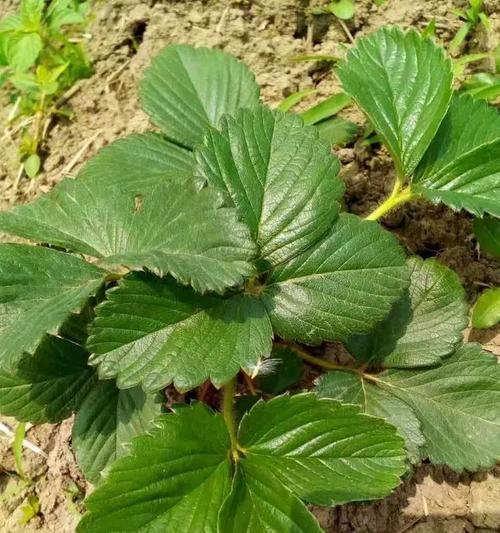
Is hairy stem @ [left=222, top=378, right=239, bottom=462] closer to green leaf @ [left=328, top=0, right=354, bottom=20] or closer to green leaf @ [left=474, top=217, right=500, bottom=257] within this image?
green leaf @ [left=474, top=217, right=500, bottom=257]

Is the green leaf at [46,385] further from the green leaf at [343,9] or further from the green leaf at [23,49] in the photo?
the green leaf at [343,9]

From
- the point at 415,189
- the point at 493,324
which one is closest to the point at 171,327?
the point at 415,189

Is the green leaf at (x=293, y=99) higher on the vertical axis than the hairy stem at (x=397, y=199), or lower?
lower

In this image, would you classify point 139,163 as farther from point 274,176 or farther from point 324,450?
point 324,450

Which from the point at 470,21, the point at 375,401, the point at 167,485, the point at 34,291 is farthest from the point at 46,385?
the point at 470,21

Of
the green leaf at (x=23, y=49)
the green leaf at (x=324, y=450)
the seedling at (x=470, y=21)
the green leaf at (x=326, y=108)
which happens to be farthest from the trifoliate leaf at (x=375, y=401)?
the green leaf at (x=23, y=49)

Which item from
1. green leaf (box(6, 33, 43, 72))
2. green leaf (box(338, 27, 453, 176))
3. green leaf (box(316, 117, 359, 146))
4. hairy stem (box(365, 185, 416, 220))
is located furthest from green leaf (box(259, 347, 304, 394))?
green leaf (box(6, 33, 43, 72))
